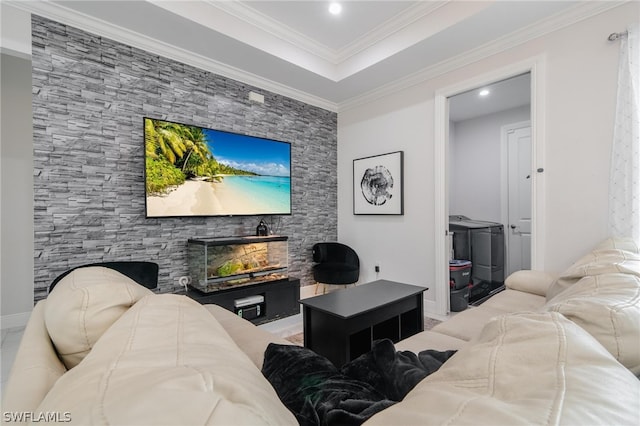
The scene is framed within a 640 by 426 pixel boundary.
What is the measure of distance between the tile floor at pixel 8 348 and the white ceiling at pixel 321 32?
2760mm

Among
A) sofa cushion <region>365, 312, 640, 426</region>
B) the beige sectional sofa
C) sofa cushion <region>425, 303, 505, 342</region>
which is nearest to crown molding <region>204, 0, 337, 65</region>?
the beige sectional sofa

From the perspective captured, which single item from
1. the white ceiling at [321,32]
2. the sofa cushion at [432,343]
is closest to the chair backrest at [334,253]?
the white ceiling at [321,32]

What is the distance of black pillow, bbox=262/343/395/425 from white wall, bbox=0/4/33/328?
145 inches

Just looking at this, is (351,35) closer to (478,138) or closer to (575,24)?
(575,24)

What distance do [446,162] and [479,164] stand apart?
1945mm

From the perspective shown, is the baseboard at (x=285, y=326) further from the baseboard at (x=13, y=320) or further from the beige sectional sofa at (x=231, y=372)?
the baseboard at (x=13, y=320)

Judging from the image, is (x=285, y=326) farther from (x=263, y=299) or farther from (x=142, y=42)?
(x=142, y=42)

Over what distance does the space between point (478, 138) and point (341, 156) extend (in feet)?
7.77

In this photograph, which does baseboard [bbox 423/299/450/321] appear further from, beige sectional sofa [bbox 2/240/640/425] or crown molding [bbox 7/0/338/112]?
crown molding [bbox 7/0/338/112]

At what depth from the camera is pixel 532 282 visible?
2.24 metres

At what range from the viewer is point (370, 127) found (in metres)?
3.99

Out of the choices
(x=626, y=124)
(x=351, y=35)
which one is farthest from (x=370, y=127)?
(x=626, y=124)

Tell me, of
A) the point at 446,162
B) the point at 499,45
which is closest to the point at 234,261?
the point at 446,162

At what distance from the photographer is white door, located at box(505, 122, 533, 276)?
4199mm
